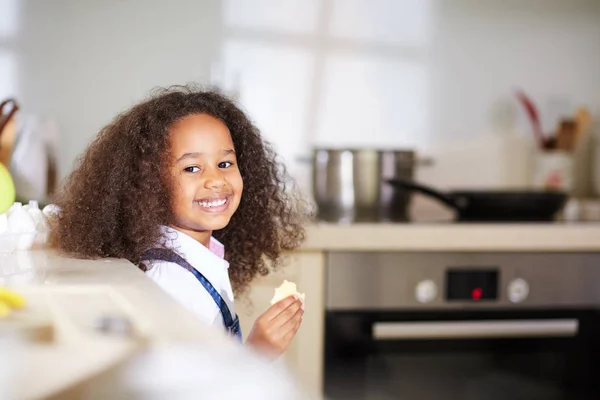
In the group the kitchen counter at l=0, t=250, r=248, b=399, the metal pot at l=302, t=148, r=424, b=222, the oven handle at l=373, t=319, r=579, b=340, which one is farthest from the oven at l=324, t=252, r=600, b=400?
the kitchen counter at l=0, t=250, r=248, b=399

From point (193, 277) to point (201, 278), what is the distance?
13 mm

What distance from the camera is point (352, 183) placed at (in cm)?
200

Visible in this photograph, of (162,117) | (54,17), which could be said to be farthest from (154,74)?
(162,117)

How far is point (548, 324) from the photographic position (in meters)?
1.83

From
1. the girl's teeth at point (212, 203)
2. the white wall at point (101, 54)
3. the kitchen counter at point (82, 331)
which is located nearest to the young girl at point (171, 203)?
the girl's teeth at point (212, 203)

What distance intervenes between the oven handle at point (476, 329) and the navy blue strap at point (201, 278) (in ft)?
3.16

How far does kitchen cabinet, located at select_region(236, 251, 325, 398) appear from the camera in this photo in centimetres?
174

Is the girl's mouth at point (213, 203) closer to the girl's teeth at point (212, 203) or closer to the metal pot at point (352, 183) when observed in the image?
the girl's teeth at point (212, 203)

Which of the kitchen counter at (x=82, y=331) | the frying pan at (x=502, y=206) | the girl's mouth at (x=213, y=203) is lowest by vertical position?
the frying pan at (x=502, y=206)

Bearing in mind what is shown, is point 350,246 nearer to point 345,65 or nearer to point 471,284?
point 471,284

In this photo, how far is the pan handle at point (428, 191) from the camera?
1.82 m

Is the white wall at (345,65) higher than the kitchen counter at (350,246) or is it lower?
higher

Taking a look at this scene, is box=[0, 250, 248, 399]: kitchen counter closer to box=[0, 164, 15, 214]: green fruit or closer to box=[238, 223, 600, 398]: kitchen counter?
box=[0, 164, 15, 214]: green fruit

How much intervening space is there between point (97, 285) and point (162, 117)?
36cm
